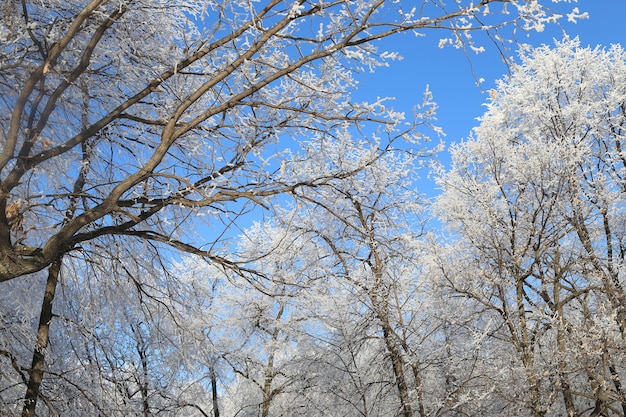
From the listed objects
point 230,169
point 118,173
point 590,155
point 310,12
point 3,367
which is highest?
point 590,155

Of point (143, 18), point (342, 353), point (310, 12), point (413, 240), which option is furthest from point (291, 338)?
point (310, 12)

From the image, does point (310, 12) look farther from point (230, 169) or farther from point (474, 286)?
point (474, 286)

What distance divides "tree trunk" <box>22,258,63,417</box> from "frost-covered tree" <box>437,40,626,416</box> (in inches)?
243

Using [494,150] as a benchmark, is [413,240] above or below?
below

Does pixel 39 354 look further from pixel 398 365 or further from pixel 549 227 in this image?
pixel 549 227

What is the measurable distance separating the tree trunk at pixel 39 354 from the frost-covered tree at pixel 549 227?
6185 mm

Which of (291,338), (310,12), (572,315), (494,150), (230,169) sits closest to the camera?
(310,12)

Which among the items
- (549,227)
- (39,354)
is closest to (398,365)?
(549,227)

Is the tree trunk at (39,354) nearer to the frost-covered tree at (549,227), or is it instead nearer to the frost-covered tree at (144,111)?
the frost-covered tree at (144,111)

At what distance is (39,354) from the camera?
5.72 meters

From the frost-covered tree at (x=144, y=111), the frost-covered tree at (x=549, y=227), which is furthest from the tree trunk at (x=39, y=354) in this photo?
the frost-covered tree at (x=549, y=227)

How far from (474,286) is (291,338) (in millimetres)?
5231

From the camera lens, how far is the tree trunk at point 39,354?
5.27 m

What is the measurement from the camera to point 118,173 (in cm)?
665
